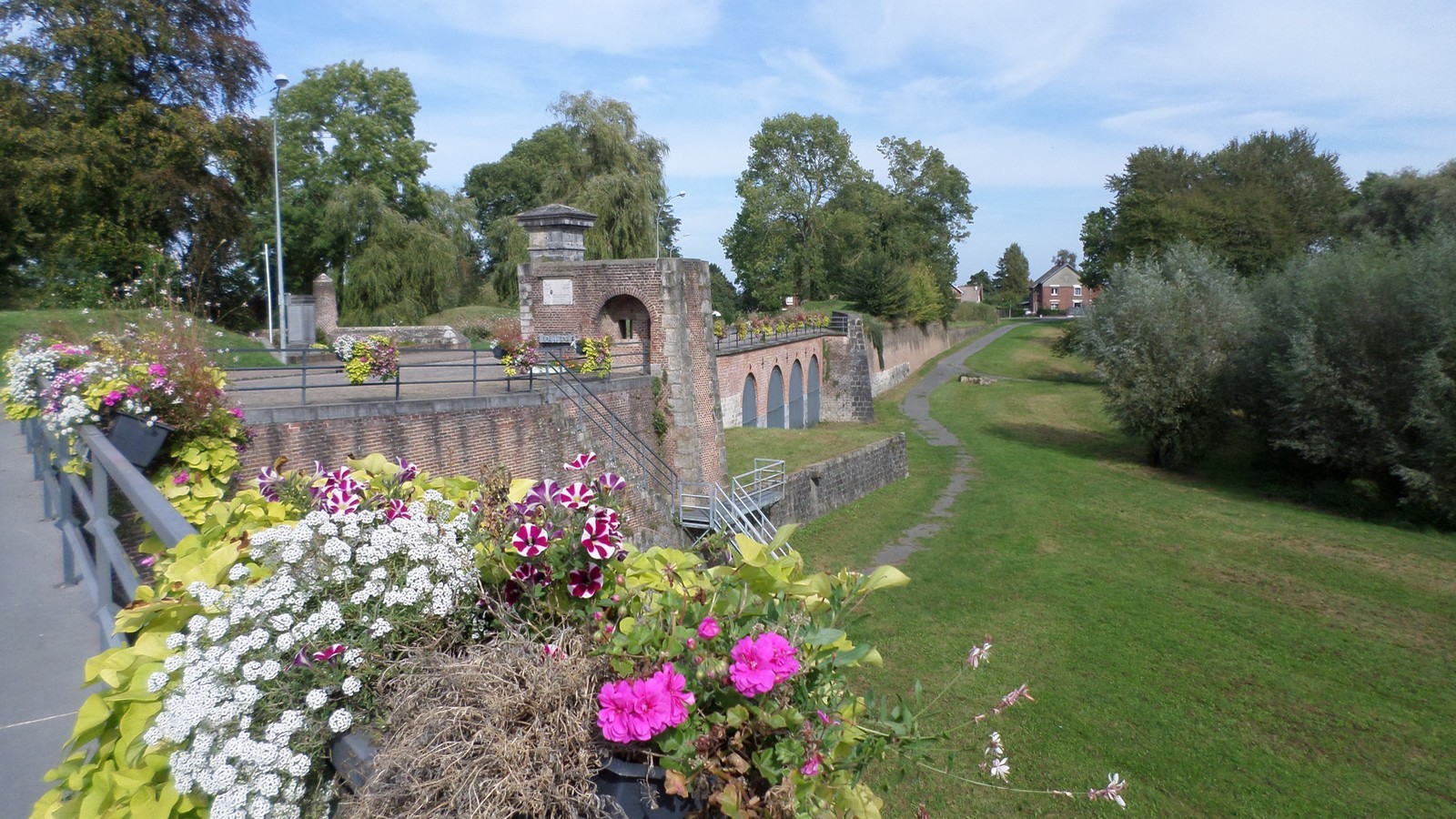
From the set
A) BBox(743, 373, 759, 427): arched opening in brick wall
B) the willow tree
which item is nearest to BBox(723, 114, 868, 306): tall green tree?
the willow tree

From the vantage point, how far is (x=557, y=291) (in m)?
17.4

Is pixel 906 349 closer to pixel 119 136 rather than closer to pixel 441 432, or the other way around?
pixel 119 136

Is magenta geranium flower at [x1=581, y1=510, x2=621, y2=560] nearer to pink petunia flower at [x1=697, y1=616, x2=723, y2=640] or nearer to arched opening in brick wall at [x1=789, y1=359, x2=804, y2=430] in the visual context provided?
pink petunia flower at [x1=697, y1=616, x2=723, y2=640]

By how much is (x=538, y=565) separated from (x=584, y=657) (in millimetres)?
307

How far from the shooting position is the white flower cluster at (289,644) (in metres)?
1.60

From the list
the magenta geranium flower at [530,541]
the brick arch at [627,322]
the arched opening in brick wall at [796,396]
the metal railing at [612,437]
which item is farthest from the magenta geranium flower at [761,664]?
the arched opening in brick wall at [796,396]

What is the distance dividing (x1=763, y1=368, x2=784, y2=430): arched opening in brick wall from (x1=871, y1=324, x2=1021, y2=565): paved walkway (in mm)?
5642

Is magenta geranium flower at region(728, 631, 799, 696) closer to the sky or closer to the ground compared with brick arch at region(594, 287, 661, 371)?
closer to the ground

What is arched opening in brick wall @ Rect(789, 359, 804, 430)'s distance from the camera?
30.9 meters

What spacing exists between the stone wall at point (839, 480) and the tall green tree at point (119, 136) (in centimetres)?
1549

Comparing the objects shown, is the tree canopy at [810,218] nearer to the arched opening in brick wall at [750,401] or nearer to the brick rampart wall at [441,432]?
the arched opening in brick wall at [750,401]

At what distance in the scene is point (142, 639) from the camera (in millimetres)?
1778

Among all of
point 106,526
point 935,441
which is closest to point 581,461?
point 106,526

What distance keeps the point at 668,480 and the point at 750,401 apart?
1019 centimetres
